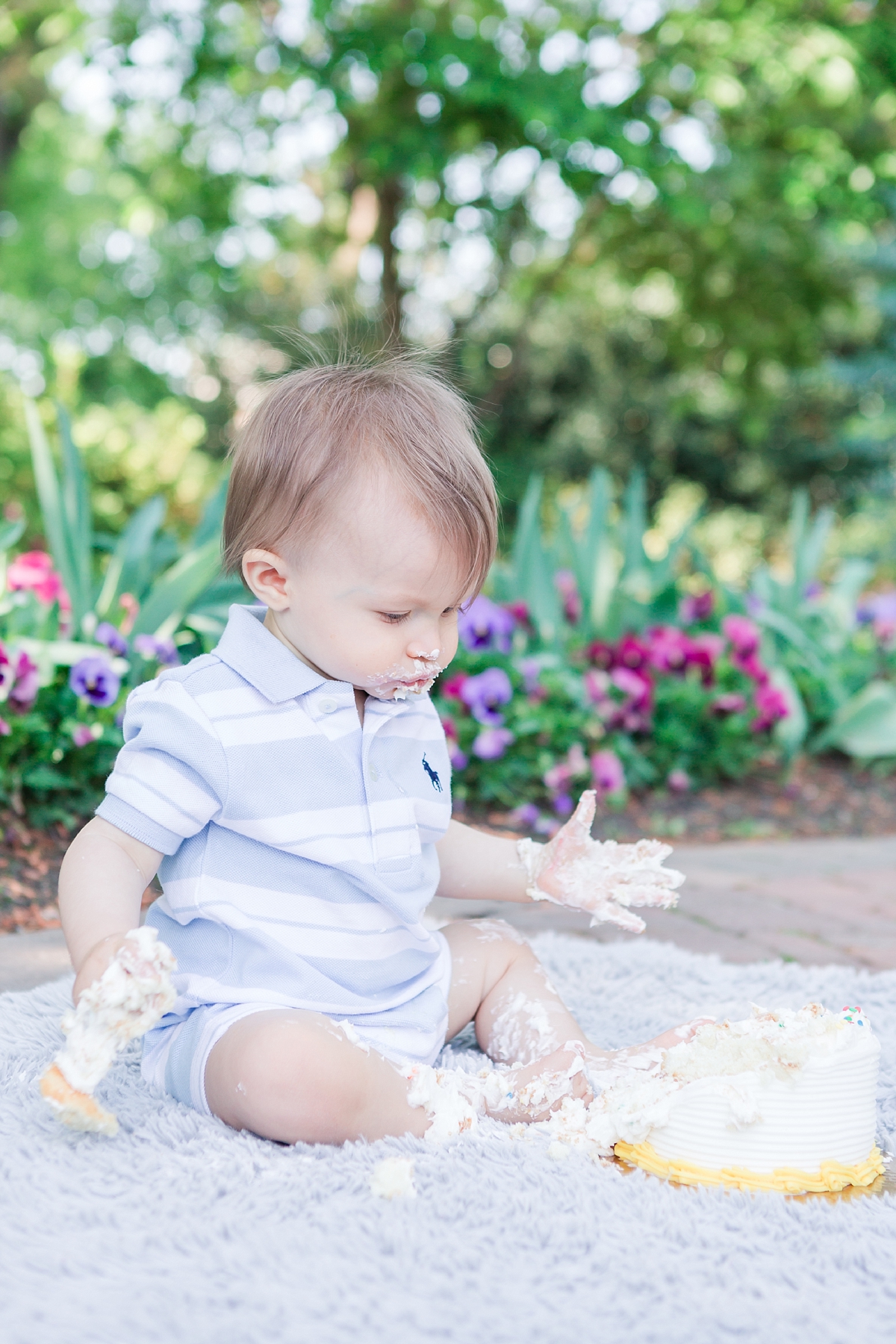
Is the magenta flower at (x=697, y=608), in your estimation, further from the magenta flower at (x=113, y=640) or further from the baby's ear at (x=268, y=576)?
the baby's ear at (x=268, y=576)

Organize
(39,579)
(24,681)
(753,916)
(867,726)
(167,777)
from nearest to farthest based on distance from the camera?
(167,777) → (24,681) → (753,916) → (39,579) → (867,726)

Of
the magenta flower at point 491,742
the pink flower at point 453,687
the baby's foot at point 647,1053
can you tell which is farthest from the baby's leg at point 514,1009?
the pink flower at point 453,687

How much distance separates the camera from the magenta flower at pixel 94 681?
8.28ft

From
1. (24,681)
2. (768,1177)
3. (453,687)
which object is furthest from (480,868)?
(453,687)

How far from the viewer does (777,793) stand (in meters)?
4.02

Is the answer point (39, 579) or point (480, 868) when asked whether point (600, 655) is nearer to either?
point (39, 579)

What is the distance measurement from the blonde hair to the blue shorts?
583 mm

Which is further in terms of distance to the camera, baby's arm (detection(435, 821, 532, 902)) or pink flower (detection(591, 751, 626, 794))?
pink flower (detection(591, 751, 626, 794))

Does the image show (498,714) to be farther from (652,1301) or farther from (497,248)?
(497,248)

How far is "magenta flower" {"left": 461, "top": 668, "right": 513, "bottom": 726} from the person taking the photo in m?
3.29

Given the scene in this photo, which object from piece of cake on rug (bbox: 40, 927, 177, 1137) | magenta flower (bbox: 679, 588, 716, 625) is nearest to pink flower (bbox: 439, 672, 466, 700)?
magenta flower (bbox: 679, 588, 716, 625)

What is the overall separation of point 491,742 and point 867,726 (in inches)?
66.0

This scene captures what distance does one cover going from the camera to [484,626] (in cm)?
341

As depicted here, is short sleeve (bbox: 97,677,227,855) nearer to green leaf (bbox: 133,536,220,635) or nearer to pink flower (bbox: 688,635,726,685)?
green leaf (bbox: 133,536,220,635)
